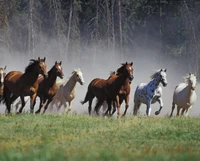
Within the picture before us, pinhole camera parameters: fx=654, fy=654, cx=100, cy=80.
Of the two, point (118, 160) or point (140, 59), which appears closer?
point (118, 160)

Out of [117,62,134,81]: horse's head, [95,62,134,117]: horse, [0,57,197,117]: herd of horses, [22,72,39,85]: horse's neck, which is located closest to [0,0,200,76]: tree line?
[0,57,197,117]: herd of horses

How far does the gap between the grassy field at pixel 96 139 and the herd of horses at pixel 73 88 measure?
3145 mm

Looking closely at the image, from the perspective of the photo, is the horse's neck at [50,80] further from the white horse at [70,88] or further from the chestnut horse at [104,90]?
the white horse at [70,88]

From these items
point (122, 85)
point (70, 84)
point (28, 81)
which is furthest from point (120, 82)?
point (70, 84)

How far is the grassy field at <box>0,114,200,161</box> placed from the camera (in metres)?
12.0

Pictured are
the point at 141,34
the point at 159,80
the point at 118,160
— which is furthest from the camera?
the point at 141,34

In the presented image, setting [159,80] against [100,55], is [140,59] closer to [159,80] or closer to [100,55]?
[100,55]

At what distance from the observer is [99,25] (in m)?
61.2

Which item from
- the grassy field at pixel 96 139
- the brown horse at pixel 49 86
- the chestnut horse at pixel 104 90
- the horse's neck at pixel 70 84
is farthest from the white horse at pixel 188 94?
the grassy field at pixel 96 139

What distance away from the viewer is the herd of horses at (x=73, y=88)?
82.8ft

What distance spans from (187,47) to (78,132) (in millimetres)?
44686


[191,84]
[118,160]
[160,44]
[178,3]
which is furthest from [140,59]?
[118,160]

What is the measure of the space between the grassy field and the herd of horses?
315 cm

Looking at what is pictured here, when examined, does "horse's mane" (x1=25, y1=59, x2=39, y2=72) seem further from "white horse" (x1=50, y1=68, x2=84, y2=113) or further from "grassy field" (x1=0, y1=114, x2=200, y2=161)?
"white horse" (x1=50, y1=68, x2=84, y2=113)
